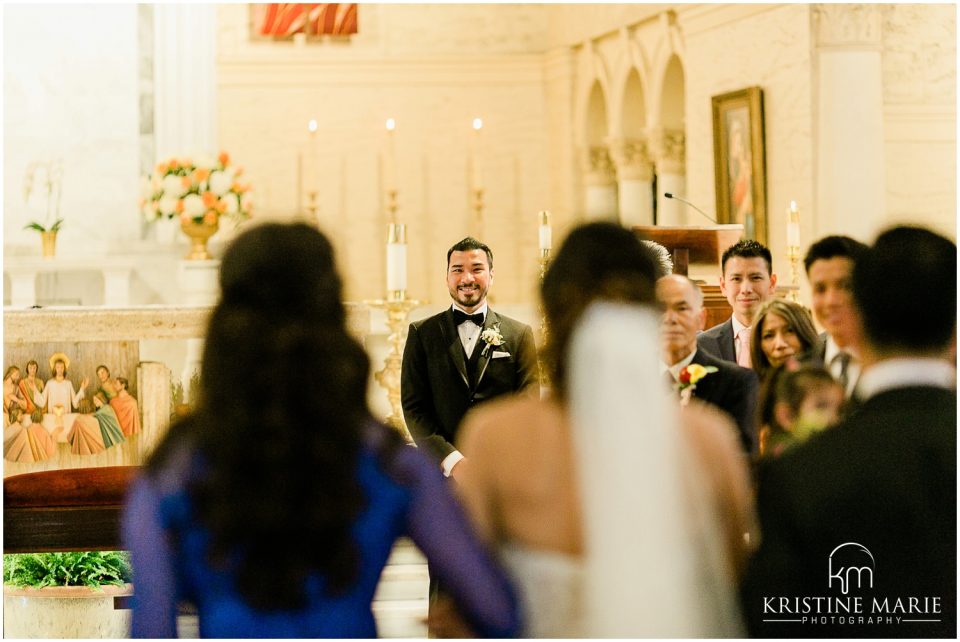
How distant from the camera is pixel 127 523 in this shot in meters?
2.23

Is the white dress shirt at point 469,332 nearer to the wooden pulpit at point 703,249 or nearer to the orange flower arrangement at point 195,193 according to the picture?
the wooden pulpit at point 703,249

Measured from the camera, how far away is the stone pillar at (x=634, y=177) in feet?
42.1

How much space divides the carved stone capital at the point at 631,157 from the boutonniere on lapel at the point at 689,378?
954cm

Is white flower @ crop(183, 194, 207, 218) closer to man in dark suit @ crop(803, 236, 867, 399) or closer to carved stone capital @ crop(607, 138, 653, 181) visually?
man in dark suit @ crop(803, 236, 867, 399)

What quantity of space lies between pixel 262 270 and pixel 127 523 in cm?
48

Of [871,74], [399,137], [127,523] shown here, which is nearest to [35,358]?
[127,523]

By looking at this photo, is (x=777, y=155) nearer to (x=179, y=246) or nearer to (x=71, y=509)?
(x=179, y=246)

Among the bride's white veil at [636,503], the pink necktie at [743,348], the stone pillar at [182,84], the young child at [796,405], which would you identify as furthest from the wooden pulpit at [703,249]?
the stone pillar at [182,84]

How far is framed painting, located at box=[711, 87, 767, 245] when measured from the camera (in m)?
10.0

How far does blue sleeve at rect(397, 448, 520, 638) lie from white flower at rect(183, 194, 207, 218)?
6.37 m

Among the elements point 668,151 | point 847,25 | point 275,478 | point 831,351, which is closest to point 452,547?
point 275,478

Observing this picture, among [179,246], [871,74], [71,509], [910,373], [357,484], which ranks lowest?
[71,509]

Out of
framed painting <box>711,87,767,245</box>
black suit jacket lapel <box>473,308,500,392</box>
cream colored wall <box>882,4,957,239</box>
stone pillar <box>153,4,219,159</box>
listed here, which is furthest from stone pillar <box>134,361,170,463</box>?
cream colored wall <box>882,4,957,239</box>

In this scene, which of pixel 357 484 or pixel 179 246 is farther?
pixel 179 246
